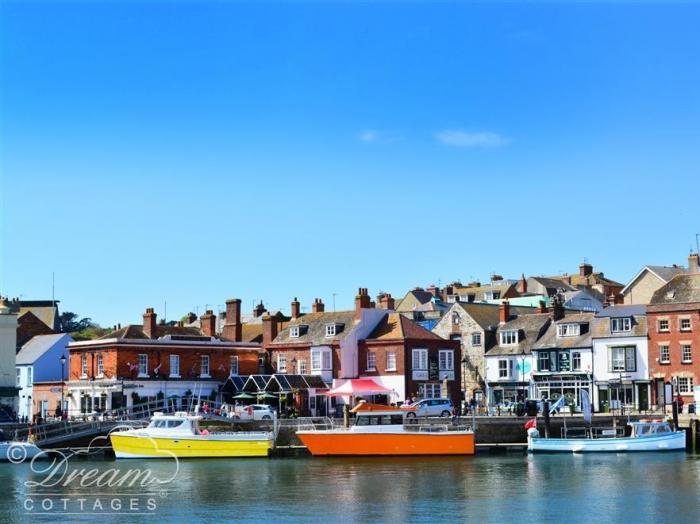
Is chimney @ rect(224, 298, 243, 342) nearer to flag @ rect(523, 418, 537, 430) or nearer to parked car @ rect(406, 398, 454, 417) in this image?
parked car @ rect(406, 398, 454, 417)

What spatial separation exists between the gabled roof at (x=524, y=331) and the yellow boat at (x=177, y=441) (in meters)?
29.3

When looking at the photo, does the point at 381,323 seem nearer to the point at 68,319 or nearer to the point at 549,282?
the point at 549,282

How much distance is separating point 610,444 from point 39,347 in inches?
1940

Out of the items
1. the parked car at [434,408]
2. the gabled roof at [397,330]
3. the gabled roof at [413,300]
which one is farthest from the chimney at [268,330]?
the gabled roof at [413,300]

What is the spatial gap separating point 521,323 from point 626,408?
1366 cm

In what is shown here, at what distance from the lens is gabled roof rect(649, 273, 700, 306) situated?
77188mm

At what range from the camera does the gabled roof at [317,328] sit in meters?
83.9

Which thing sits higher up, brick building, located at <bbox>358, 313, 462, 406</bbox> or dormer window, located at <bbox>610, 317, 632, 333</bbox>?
dormer window, located at <bbox>610, 317, 632, 333</bbox>

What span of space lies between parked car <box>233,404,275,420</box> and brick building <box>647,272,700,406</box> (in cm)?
2601

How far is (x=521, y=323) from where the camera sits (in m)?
88.5

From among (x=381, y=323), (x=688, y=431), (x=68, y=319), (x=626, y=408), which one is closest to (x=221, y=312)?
(x=68, y=319)

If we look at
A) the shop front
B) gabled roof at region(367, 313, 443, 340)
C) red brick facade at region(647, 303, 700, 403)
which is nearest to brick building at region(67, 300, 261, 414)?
gabled roof at region(367, 313, 443, 340)

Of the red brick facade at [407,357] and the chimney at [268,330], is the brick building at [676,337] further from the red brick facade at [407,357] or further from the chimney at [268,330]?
the chimney at [268,330]

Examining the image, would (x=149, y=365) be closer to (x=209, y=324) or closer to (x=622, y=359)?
(x=209, y=324)
